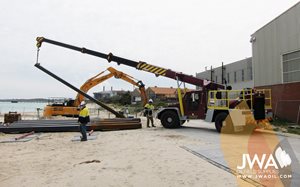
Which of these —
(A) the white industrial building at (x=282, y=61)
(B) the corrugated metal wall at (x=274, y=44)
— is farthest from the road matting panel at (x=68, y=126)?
(B) the corrugated metal wall at (x=274, y=44)

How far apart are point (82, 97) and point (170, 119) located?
365 inches

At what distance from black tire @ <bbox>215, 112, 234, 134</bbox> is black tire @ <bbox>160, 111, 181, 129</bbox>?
2.97 m

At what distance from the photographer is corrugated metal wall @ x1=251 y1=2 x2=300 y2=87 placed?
785 inches

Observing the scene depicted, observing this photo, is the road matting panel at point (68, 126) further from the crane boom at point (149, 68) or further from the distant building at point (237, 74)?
the distant building at point (237, 74)

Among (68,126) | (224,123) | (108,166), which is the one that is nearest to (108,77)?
(68,126)

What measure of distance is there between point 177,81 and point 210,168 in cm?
1199

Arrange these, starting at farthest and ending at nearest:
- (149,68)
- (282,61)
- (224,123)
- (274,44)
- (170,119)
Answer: (274,44), (282,61), (149,68), (170,119), (224,123)

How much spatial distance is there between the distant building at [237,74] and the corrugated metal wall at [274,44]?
71.2 feet

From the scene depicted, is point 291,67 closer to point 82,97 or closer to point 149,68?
point 149,68

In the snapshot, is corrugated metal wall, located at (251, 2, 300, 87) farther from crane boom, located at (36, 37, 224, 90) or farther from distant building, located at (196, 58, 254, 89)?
distant building, located at (196, 58, 254, 89)

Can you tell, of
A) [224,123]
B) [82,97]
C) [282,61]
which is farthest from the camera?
[82,97]

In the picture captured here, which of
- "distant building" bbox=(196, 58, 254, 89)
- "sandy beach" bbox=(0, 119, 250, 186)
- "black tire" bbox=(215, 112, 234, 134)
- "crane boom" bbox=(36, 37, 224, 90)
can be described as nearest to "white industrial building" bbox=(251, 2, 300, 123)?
"crane boom" bbox=(36, 37, 224, 90)

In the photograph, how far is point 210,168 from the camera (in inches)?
306

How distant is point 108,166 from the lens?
8297 mm
